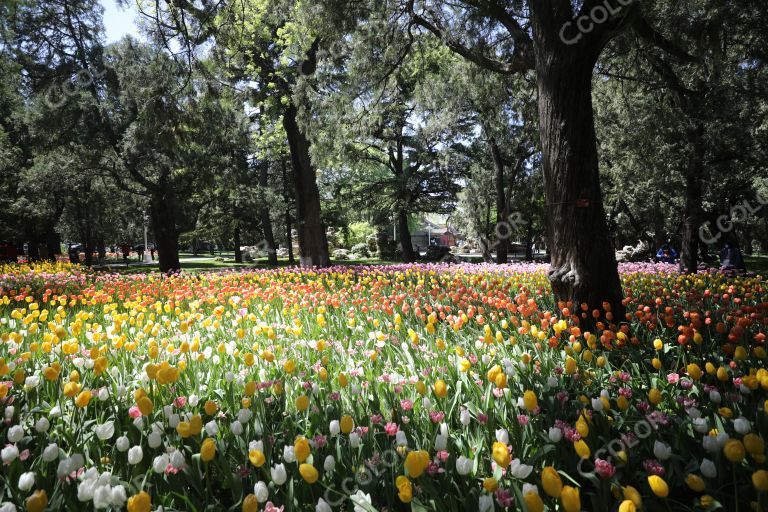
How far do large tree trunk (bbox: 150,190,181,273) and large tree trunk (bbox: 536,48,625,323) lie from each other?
15.4 metres

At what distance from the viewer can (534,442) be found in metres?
2.05

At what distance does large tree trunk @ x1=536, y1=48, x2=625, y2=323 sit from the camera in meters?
4.10

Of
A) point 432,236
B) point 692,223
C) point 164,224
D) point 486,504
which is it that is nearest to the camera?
point 486,504

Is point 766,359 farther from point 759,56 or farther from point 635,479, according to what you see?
point 759,56

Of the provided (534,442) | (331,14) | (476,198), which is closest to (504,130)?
(476,198)

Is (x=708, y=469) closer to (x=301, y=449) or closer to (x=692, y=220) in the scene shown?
(x=301, y=449)

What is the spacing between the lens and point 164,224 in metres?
16.6

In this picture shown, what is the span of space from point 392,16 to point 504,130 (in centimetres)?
1036

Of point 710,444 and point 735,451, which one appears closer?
point 735,451

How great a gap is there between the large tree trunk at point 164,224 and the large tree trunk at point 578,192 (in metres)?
15.4

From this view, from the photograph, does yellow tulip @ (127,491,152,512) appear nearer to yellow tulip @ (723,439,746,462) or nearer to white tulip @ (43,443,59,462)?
white tulip @ (43,443,59,462)

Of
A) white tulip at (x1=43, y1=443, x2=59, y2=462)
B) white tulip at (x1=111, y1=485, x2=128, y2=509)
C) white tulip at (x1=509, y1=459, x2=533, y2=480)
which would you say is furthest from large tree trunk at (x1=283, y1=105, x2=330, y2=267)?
white tulip at (x1=509, y1=459, x2=533, y2=480)

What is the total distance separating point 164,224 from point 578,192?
16.1 m

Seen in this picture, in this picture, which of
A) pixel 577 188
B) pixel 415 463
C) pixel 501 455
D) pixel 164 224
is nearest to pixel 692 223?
pixel 577 188
